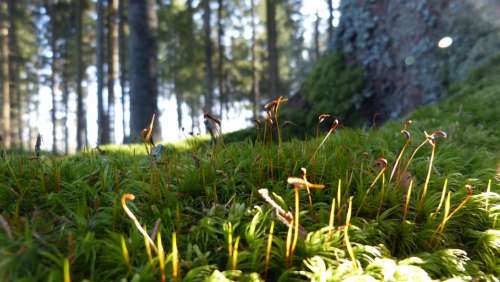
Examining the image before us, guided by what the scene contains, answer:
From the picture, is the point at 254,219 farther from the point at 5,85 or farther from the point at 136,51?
the point at 5,85

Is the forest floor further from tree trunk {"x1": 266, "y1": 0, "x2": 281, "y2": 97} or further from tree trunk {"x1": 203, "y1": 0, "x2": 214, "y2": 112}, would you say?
tree trunk {"x1": 266, "y1": 0, "x2": 281, "y2": 97}

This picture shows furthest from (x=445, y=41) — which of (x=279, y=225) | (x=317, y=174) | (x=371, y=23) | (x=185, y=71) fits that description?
(x=185, y=71)

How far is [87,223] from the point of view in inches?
68.9

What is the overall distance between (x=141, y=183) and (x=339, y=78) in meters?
5.21

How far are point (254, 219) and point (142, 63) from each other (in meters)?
6.75

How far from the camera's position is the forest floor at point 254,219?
1.48 metres

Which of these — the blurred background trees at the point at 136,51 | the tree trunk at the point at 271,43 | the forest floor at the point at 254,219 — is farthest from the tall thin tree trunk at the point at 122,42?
the forest floor at the point at 254,219

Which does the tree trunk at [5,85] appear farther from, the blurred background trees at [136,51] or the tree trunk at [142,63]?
the tree trunk at [142,63]

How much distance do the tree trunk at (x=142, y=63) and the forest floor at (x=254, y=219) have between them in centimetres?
500

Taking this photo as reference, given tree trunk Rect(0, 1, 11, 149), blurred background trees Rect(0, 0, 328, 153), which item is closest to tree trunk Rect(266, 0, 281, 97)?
blurred background trees Rect(0, 0, 328, 153)

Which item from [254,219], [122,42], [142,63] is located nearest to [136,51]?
[142,63]

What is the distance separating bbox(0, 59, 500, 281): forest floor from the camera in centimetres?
148

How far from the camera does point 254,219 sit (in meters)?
1.72

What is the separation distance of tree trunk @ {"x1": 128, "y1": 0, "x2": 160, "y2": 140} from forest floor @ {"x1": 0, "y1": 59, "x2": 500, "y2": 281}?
5.00m
